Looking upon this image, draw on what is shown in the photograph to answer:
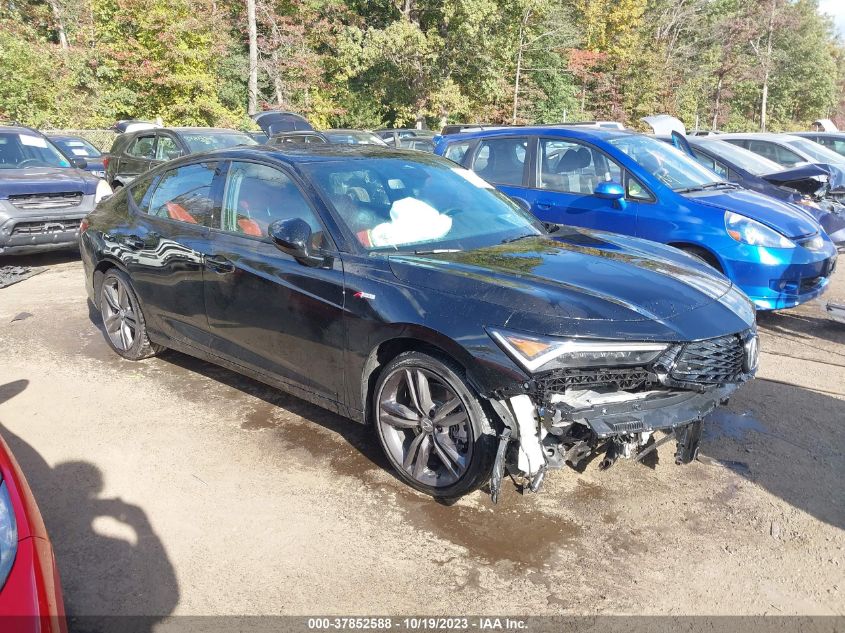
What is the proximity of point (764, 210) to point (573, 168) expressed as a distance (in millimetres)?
1715

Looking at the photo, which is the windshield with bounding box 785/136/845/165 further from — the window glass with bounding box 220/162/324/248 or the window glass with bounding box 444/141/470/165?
the window glass with bounding box 220/162/324/248

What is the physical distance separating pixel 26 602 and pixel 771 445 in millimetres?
3717

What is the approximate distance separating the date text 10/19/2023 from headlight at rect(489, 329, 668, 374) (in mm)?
981

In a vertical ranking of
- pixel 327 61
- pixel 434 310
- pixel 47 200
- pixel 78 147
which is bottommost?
pixel 78 147

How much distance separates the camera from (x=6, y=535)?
208 centimetres

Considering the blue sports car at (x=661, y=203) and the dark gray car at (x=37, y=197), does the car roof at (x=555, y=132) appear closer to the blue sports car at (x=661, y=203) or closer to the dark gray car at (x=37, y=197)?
the blue sports car at (x=661, y=203)

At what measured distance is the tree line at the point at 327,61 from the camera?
28.0m

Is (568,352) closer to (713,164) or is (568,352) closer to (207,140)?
(713,164)

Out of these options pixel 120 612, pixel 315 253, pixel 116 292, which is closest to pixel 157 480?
pixel 120 612

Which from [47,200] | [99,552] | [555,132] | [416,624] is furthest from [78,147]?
[416,624]

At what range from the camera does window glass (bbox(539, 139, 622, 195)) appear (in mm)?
6457

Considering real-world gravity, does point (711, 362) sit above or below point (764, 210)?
below

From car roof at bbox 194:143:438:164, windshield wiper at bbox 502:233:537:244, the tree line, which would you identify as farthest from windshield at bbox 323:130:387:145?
the tree line

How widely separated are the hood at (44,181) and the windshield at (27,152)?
0.33 meters
